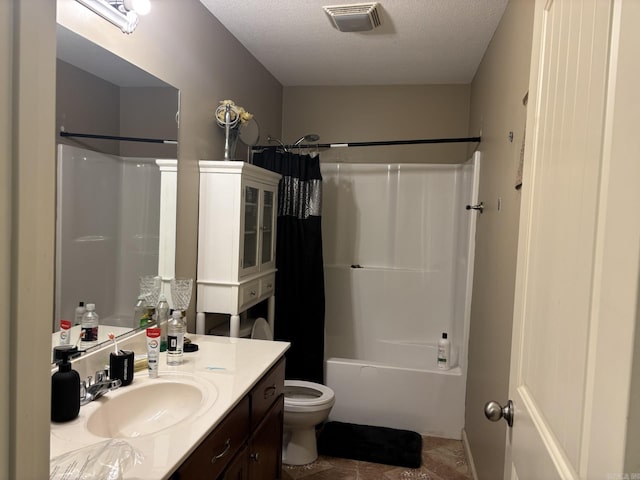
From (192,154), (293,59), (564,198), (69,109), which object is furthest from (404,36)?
(564,198)

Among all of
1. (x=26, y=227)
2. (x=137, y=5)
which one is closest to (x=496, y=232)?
(x=137, y=5)

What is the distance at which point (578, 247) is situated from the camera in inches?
27.0

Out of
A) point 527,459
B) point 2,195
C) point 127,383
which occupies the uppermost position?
point 2,195

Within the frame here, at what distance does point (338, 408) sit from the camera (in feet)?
9.93

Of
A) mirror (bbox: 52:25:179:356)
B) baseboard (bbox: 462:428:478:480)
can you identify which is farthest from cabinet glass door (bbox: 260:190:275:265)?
baseboard (bbox: 462:428:478:480)

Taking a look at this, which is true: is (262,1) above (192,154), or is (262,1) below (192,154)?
above

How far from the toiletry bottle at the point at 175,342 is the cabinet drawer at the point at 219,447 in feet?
1.23

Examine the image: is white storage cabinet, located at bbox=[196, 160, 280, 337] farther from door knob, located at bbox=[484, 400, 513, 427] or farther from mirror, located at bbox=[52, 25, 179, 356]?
door knob, located at bbox=[484, 400, 513, 427]

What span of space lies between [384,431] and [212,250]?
1670 millimetres

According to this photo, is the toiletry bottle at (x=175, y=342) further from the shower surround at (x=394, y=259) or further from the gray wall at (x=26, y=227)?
the shower surround at (x=394, y=259)

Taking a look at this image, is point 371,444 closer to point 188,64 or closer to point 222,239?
point 222,239

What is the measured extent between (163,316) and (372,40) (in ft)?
6.33

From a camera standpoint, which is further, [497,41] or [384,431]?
[384,431]

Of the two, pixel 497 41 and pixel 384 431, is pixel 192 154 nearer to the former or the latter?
pixel 497 41
